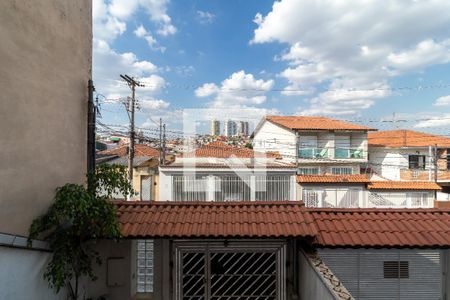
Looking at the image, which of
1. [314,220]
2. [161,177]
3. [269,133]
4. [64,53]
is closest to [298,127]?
[269,133]

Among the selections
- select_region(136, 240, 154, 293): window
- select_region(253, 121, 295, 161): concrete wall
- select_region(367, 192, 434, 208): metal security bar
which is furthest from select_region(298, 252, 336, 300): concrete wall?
select_region(253, 121, 295, 161): concrete wall

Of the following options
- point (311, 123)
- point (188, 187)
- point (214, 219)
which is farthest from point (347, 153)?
point (214, 219)

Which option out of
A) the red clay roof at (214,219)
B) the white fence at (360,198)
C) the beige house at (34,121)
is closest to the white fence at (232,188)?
the white fence at (360,198)

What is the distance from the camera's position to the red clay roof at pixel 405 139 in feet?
98.8

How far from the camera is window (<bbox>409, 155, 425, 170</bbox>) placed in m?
28.7

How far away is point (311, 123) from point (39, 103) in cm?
2545

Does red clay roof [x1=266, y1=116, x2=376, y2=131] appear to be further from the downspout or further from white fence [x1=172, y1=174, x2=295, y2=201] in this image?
the downspout

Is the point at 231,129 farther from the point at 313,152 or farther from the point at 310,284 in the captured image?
the point at 310,284

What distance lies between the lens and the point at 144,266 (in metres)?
5.79

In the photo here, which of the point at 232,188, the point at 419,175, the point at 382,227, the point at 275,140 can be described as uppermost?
the point at 275,140

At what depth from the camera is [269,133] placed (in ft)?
101

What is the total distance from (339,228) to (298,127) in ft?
68.8

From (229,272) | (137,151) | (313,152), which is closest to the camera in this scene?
(229,272)

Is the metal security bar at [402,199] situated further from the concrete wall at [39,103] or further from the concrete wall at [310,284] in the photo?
the concrete wall at [39,103]
